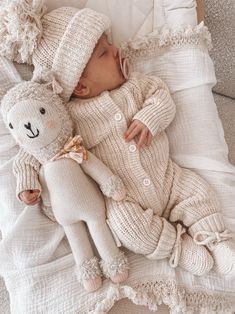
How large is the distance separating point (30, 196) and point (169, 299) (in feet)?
1.16

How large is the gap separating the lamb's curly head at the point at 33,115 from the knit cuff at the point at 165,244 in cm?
30

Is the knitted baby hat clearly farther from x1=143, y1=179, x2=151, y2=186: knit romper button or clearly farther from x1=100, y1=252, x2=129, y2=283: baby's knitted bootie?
x1=100, y1=252, x2=129, y2=283: baby's knitted bootie

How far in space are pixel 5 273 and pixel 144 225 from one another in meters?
0.32

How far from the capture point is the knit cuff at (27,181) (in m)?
0.90

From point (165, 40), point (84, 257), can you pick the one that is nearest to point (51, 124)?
point (84, 257)

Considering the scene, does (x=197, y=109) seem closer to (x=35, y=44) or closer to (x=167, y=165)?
(x=167, y=165)

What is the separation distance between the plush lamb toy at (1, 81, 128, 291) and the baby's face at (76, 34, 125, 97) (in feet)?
0.34

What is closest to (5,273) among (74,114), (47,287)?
(47,287)

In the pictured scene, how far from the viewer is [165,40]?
1093 mm

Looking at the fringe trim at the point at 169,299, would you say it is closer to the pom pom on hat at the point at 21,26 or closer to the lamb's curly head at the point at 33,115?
the lamb's curly head at the point at 33,115

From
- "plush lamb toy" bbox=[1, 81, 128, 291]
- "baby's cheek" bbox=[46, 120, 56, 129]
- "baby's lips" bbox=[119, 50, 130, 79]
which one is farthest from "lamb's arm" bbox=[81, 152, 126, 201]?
"baby's lips" bbox=[119, 50, 130, 79]

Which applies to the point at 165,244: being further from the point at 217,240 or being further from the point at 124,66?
the point at 124,66

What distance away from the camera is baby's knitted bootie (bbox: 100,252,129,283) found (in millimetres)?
885

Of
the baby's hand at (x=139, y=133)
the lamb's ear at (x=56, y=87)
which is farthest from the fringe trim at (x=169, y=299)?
the lamb's ear at (x=56, y=87)
